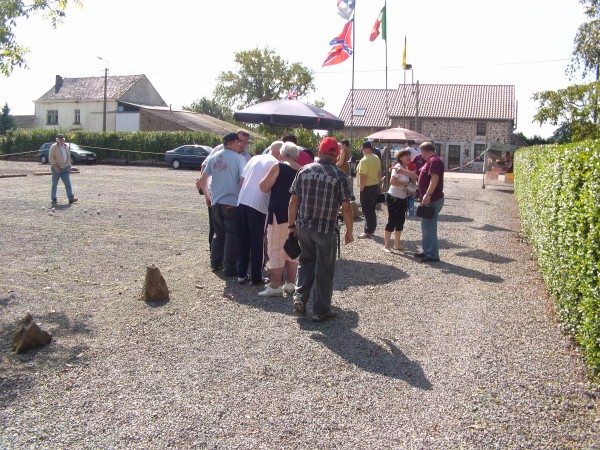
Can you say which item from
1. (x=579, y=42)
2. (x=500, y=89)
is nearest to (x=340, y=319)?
(x=579, y=42)

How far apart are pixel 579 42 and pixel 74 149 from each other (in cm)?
2937

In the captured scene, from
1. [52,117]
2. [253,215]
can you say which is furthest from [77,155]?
[253,215]

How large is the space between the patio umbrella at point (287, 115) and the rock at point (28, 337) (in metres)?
7.91

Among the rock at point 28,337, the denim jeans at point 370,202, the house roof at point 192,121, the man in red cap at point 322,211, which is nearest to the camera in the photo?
the rock at point 28,337

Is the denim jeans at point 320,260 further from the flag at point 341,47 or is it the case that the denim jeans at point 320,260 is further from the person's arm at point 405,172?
the flag at point 341,47

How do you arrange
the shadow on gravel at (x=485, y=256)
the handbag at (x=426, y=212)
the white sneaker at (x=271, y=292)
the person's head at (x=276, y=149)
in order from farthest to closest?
the shadow on gravel at (x=485, y=256)
the handbag at (x=426, y=212)
the person's head at (x=276, y=149)
the white sneaker at (x=271, y=292)

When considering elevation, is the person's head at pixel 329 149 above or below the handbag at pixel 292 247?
above

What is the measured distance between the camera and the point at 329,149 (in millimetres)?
6641

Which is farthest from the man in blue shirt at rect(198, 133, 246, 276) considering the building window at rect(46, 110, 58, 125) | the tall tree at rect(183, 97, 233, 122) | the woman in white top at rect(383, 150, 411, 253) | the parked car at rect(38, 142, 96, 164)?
the tall tree at rect(183, 97, 233, 122)

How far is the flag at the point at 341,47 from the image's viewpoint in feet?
79.0

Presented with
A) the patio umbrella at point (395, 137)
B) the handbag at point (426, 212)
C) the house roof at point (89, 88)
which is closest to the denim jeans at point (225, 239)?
the handbag at point (426, 212)

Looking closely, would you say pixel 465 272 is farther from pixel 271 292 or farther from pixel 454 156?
pixel 454 156

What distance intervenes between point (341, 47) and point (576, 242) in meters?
19.9

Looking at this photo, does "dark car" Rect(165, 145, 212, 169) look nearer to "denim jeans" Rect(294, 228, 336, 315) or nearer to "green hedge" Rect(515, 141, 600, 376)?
"green hedge" Rect(515, 141, 600, 376)
